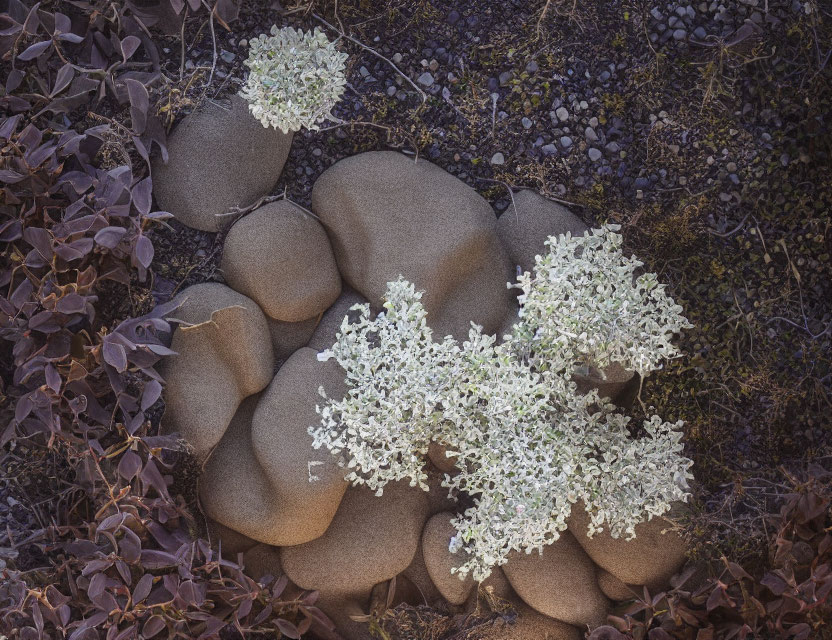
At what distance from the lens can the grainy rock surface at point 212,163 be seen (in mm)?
2445

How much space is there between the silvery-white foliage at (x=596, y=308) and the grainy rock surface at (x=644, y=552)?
0.67m

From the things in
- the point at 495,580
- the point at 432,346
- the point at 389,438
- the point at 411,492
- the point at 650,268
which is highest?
the point at 650,268

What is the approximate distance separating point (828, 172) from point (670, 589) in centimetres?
156

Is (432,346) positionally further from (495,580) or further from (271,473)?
(495,580)

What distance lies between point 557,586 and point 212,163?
6.26 feet

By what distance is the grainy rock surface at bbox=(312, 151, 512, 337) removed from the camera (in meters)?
2.46

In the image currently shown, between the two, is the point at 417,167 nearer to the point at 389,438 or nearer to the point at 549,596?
the point at 389,438

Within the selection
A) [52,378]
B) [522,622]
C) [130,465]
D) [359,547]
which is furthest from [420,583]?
[52,378]

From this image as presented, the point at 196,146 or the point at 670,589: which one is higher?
the point at 196,146

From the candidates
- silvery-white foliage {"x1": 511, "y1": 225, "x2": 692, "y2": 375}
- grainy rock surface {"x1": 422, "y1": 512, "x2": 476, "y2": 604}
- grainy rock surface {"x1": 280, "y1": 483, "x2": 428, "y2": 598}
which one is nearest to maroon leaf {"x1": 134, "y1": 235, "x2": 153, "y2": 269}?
grainy rock surface {"x1": 280, "y1": 483, "x2": 428, "y2": 598}

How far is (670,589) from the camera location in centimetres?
249

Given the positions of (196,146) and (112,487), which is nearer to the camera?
(112,487)

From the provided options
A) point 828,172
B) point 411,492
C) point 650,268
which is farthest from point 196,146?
point 828,172

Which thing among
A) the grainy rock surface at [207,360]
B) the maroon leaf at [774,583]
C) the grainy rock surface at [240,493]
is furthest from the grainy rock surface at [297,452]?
the maroon leaf at [774,583]
